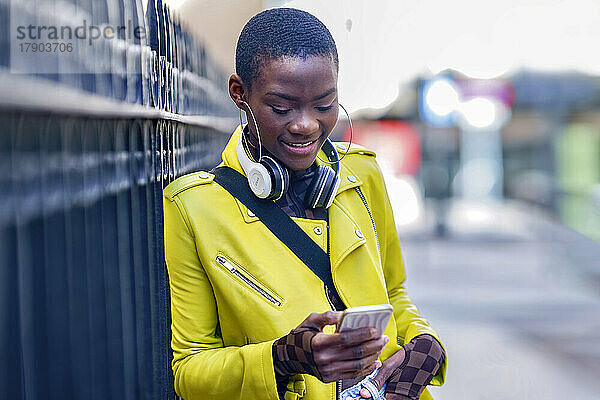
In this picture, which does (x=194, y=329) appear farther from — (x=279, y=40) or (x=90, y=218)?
(x=279, y=40)

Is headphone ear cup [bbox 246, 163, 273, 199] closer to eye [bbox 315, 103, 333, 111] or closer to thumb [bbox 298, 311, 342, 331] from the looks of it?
eye [bbox 315, 103, 333, 111]

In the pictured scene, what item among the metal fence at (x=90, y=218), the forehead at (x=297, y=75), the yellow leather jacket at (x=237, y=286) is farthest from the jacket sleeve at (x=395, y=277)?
the metal fence at (x=90, y=218)

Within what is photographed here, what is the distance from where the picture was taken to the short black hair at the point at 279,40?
168 cm

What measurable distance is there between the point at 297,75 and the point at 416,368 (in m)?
0.70

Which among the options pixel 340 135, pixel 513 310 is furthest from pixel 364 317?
pixel 340 135

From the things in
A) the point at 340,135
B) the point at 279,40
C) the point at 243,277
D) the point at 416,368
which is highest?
the point at 340,135

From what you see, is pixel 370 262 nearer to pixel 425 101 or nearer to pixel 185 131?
pixel 185 131

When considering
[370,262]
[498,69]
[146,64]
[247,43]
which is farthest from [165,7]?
[498,69]

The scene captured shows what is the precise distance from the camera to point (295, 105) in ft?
5.57

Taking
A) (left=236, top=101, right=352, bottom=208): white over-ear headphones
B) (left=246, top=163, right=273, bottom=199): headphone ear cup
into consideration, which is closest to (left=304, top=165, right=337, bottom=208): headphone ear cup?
(left=236, top=101, right=352, bottom=208): white over-ear headphones

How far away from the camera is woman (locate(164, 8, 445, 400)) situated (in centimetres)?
168

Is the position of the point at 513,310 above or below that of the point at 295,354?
below

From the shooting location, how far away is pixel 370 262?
6.03 ft

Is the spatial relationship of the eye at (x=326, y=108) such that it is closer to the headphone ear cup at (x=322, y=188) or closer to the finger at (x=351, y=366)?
the headphone ear cup at (x=322, y=188)
